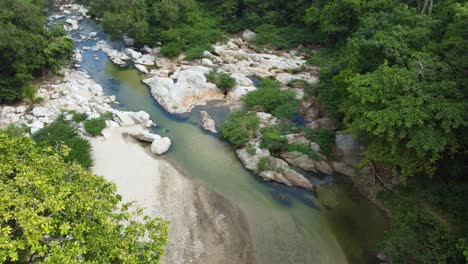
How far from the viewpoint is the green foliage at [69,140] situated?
1783 cm

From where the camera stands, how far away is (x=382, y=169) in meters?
18.2

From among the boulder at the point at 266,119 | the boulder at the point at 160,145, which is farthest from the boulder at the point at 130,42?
the boulder at the point at 266,119

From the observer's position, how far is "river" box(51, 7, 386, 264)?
1507 cm

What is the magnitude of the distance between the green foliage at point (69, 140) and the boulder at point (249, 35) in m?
22.9

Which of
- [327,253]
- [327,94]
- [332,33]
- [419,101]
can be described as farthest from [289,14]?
[327,253]

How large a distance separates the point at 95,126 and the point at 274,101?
13.0 m

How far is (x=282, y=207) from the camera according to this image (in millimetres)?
17406

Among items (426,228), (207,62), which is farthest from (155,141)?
(426,228)

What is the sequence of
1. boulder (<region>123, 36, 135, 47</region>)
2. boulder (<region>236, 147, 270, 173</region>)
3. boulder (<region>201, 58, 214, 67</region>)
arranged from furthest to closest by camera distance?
boulder (<region>123, 36, 135, 47</region>) < boulder (<region>201, 58, 214, 67</region>) < boulder (<region>236, 147, 270, 173</region>)

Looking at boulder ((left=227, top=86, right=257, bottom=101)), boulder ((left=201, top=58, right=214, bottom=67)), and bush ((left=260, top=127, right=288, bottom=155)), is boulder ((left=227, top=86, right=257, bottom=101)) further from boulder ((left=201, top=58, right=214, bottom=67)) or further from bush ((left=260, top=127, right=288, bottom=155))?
bush ((left=260, top=127, right=288, bottom=155))

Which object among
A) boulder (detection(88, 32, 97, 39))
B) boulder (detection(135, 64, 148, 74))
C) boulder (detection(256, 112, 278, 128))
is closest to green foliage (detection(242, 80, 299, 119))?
boulder (detection(256, 112, 278, 128))

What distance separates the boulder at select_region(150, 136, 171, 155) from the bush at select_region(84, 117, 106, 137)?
3.80m

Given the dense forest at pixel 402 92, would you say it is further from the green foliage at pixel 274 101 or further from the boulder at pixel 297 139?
the boulder at pixel 297 139

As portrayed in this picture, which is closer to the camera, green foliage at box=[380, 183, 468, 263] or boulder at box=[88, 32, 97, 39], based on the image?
green foliage at box=[380, 183, 468, 263]
